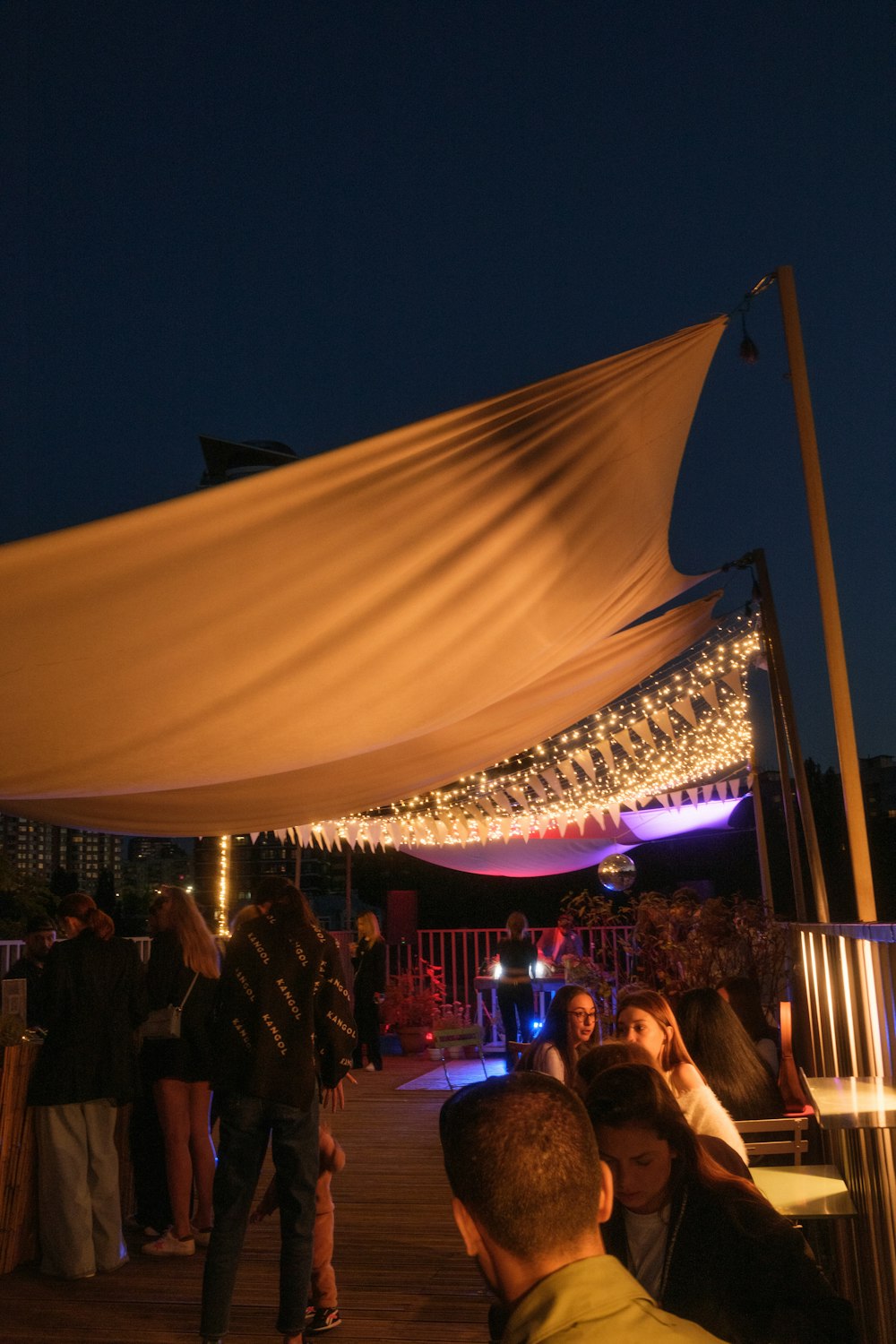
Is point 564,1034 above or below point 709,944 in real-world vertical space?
below

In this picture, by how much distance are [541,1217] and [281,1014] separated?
2.57 m

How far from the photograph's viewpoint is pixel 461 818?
36.1ft

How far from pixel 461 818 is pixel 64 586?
8.95 meters

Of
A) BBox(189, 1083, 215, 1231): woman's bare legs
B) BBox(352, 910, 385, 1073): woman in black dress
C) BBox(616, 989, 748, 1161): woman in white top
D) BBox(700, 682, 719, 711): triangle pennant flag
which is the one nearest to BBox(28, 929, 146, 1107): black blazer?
BBox(189, 1083, 215, 1231): woman's bare legs

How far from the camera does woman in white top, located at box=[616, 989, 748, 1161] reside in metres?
3.03

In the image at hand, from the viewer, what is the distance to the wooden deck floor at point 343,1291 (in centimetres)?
378

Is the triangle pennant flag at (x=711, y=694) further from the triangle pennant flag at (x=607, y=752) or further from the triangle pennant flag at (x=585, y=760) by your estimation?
the triangle pennant flag at (x=585, y=760)

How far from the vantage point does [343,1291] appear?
4215 millimetres

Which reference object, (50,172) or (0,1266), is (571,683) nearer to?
(0,1266)

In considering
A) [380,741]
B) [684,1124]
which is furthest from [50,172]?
[684,1124]

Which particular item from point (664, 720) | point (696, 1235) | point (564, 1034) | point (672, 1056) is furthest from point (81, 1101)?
point (664, 720)

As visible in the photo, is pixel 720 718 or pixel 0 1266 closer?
pixel 0 1266

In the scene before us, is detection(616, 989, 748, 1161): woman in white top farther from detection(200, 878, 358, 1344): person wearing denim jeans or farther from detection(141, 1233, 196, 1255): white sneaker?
detection(141, 1233, 196, 1255): white sneaker

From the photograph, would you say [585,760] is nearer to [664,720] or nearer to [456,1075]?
[664,720]
